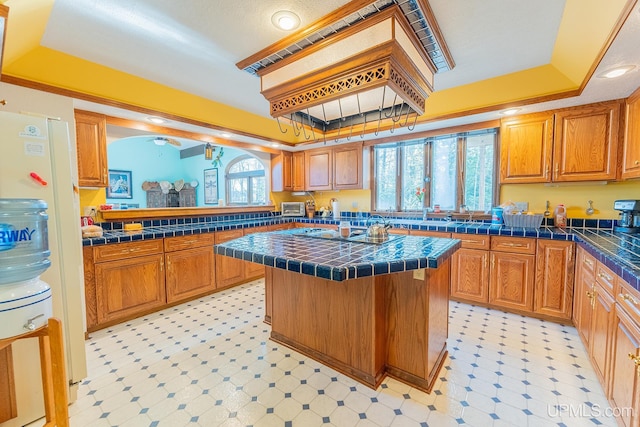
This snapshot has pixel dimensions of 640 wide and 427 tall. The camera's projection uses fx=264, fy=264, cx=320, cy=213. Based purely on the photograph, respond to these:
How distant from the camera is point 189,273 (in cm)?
312

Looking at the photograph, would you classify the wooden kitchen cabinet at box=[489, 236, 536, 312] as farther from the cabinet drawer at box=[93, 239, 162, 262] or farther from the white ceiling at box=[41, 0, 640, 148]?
the cabinet drawer at box=[93, 239, 162, 262]

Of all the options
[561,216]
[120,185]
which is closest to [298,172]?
[561,216]

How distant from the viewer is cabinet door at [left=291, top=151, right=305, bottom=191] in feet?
15.5

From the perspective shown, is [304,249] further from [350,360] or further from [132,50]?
[132,50]

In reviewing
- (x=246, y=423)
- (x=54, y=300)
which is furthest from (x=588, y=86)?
(x=54, y=300)

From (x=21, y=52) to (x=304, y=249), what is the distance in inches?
98.7

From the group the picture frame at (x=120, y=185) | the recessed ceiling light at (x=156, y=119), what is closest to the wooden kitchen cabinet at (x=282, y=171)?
the recessed ceiling light at (x=156, y=119)

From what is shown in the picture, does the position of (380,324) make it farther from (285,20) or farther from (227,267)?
(227,267)

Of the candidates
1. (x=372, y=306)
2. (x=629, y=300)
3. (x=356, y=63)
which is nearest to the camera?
(x=629, y=300)

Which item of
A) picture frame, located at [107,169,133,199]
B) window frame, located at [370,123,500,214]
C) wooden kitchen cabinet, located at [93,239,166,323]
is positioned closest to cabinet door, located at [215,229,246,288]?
wooden kitchen cabinet, located at [93,239,166,323]

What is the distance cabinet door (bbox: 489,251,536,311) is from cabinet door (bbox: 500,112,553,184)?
867mm

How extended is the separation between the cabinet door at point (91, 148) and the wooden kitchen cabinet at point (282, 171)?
2.48 metres

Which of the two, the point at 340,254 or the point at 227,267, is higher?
the point at 340,254

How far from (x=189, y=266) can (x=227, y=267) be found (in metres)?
0.51
